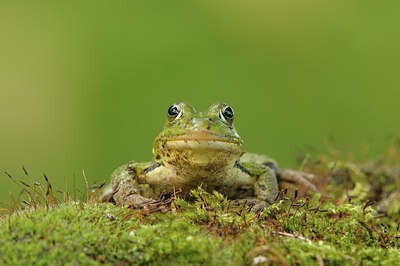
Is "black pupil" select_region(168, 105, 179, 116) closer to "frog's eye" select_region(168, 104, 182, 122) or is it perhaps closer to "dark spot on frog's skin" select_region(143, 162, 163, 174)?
"frog's eye" select_region(168, 104, 182, 122)

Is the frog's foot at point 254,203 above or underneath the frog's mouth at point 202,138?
underneath

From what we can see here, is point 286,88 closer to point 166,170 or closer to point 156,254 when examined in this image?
point 166,170

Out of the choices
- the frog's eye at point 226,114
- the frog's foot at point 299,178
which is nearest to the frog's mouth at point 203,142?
the frog's eye at point 226,114

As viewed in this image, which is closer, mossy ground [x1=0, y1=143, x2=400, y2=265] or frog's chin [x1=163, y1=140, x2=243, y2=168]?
mossy ground [x1=0, y1=143, x2=400, y2=265]

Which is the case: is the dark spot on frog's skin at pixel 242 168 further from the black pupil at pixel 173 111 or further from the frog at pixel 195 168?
the black pupil at pixel 173 111

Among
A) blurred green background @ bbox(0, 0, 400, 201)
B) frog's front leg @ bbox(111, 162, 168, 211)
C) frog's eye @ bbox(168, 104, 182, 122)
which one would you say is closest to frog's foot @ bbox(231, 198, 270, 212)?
frog's front leg @ bbox(111, 162, 168, 211)

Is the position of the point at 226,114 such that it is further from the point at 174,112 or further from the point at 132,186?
the point at 132,186

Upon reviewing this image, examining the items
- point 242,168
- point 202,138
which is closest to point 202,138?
point 202,138
